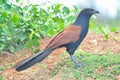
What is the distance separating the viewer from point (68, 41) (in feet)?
22.6

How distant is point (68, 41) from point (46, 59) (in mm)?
734

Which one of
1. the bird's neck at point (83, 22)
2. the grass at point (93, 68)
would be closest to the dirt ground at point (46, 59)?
the grass at point (93, 68)

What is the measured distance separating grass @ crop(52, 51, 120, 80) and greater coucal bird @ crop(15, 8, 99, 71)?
0.14 meters

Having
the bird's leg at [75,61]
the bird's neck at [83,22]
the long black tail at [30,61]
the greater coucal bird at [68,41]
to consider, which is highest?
the bird's neck at [83,22]

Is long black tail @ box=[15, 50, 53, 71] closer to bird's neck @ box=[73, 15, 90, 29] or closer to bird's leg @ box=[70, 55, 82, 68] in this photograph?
bird's leg @ box=[70, 55, 82, 68]

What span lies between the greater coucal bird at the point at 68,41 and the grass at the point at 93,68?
0.14 m

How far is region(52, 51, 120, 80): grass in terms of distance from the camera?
263 inches

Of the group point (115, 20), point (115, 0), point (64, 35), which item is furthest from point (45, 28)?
point (115, 0)

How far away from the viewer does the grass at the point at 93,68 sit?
263 inches

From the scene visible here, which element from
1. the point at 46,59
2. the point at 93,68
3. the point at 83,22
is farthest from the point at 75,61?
the point at 46,59

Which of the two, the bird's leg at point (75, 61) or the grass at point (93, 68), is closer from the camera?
the grass at point (93, 68)

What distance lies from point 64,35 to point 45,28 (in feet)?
4.22

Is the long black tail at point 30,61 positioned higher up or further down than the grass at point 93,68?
higher up

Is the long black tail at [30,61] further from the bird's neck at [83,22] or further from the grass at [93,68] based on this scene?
the bird's neck at [83,22]
